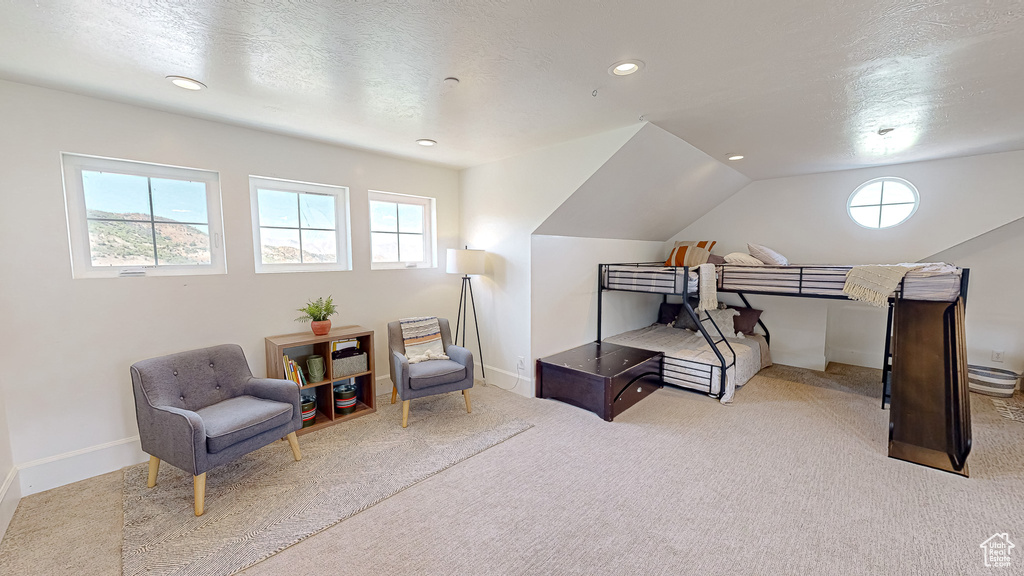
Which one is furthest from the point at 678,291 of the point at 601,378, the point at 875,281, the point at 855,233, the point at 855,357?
the point at 855,357

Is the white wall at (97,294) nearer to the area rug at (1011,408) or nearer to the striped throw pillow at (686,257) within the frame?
the striped throw pillow at (686,257)

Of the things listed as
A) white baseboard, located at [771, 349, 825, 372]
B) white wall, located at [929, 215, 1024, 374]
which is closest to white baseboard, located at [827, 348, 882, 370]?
white baseboard, located at [771, 349, 825, 372]

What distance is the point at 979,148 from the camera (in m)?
3.26

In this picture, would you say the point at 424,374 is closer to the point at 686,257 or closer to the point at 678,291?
the point at 678,291

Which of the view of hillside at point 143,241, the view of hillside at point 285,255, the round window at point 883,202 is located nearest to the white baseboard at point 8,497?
the view of hillside at point 143,241

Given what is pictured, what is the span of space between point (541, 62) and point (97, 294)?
9.84ft

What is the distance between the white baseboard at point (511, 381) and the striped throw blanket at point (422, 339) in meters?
0.72

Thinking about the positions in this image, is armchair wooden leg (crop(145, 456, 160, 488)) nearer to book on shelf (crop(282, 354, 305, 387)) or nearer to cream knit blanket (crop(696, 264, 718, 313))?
book on shelf (crop(282, 354, 305, 387))

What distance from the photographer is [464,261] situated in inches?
143

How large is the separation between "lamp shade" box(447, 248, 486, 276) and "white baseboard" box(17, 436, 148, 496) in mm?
2566

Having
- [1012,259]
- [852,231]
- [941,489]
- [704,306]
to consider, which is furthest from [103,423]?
[1012,259]

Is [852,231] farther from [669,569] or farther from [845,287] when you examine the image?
[669,569]

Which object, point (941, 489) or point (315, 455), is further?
point (315, 455)

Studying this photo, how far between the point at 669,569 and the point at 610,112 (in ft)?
8.45
